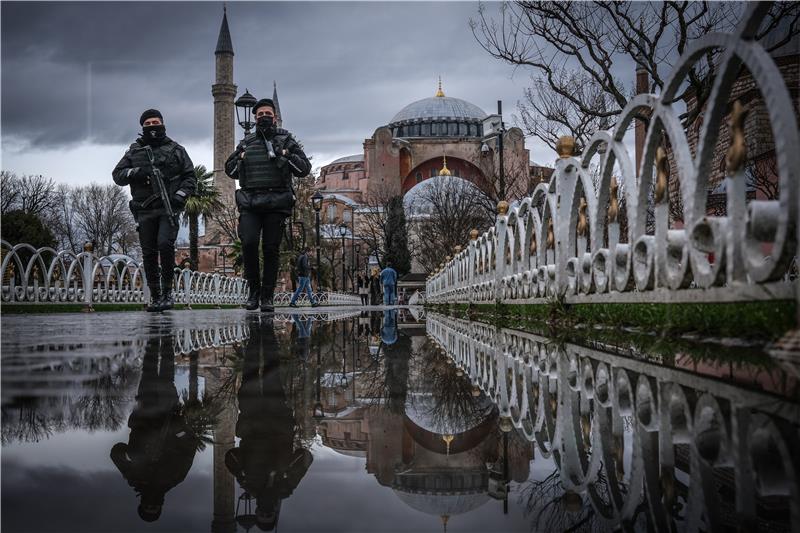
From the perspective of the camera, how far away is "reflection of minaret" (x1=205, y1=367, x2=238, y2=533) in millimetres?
824

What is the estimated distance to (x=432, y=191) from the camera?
51500 millimetres

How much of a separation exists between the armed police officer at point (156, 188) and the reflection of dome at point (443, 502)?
7846 mm

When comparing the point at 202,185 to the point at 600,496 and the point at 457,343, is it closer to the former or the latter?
the point at 457,343

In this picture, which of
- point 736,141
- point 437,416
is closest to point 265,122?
point 736,141

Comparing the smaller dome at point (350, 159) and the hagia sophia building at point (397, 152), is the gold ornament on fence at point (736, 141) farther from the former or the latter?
the smaller dome at point (350, 159)

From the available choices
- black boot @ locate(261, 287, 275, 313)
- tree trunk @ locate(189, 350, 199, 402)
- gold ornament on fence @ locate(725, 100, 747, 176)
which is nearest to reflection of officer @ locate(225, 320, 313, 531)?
tree trunk @ locate(189, 350, 199, 402)

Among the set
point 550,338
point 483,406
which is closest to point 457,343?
point 550,338

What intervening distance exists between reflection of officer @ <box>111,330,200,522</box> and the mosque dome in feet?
271

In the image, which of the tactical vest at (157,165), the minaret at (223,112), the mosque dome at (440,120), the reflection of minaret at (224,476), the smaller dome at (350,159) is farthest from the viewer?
the smaller dome at (350,159)

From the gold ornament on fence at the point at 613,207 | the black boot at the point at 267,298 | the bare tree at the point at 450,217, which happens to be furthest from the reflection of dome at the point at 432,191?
the gold ornament on fence at the point at 613,207

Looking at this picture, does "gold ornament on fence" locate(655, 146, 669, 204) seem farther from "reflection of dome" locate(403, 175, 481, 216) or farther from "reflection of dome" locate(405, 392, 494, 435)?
"reflection of dome" locate(403, 175, 481, 216)

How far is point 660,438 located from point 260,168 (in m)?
8.38

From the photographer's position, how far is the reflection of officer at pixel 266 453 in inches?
36.1

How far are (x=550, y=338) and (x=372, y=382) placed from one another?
1788 mm
